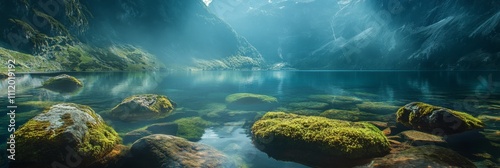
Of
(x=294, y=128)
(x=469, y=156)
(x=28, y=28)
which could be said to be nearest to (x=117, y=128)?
(x=294, y=128)

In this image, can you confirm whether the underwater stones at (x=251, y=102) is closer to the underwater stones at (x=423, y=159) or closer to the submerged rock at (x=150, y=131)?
the submerged rock at (x=150, y=131)

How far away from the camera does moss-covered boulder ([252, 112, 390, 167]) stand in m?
14.0

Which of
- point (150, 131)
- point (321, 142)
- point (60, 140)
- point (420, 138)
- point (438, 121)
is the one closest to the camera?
point (60, 140)

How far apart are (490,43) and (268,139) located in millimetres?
244492

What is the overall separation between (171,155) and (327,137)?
8160 mm

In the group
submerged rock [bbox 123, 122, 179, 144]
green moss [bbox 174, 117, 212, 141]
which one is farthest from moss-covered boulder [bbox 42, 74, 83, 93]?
submerged rock [bbox 123, 122, 179, 144]

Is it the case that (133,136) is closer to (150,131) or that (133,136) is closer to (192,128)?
(150,131)

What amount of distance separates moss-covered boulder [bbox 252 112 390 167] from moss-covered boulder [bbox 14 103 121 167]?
354 inches

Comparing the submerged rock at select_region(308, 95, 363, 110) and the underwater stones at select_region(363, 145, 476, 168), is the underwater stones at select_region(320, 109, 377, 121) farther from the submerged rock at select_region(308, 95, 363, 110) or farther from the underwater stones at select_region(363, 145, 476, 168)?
the underwater stones at select_region(363, 145, 476, 168)

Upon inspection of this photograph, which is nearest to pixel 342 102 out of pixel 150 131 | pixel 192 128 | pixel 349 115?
pixel 349 115

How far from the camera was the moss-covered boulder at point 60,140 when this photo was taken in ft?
38.8

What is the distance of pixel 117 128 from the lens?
22.1 m

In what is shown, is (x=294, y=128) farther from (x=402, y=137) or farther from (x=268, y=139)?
(x=402, y=137)

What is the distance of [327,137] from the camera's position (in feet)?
49.0
